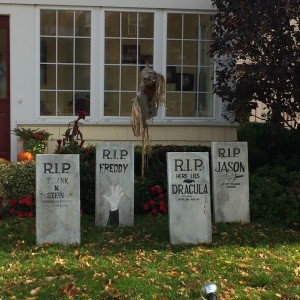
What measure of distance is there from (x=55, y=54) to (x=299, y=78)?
13.5 feet

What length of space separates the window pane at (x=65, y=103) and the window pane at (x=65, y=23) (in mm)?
1014

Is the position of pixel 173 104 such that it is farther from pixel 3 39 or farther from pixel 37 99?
pixel 3 39

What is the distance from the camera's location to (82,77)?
946cm

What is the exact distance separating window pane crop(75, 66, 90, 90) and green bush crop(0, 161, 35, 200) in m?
2.40

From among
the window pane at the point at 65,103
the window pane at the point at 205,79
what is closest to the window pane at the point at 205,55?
the window pane at the point at 205,79

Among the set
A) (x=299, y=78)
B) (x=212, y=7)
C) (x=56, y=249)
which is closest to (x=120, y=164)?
(x=56, y=249)

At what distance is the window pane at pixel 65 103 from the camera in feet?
31.0

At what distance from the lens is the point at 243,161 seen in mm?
6941

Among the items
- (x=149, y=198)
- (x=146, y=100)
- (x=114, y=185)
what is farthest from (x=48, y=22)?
(x=114, y=185)

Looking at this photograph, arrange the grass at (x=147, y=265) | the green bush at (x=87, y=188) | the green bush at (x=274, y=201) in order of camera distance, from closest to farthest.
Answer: the grass at (x=147, y=265), the green bush at (x=274, y=201), the green bush at (x=87, y=188)

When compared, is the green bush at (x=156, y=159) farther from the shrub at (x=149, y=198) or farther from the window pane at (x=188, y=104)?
the window pane at (x=188, y=104)

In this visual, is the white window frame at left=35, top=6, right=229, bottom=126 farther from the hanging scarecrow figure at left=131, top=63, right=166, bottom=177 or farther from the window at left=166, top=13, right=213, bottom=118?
the hanging scarecrow figure at left=131, top=63, right=166, bottom=177

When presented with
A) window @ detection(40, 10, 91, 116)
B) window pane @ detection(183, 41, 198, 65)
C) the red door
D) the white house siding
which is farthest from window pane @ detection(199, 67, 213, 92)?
the red door

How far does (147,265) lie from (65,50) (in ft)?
16.7
